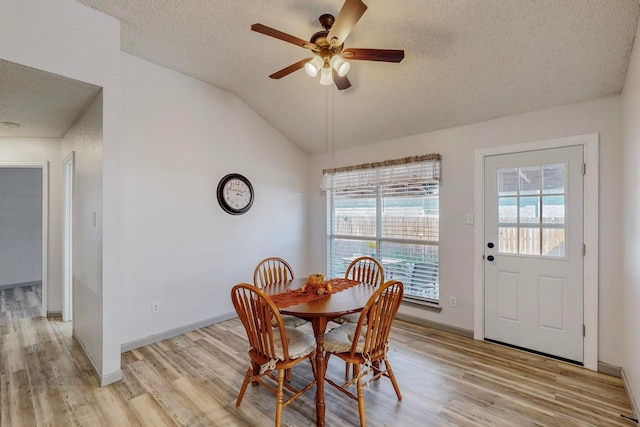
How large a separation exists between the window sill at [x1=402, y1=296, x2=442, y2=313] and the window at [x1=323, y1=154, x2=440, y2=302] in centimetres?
4

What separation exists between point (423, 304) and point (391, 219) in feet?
3.60

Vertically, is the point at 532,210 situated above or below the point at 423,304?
above

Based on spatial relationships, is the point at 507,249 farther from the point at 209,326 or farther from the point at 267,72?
the point at 209,326

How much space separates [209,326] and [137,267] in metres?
1.10

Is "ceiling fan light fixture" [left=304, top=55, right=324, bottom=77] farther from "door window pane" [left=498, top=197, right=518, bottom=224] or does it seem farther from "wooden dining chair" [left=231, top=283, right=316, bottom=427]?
"door window pane" [left=498, top=197, right=518, bottom=224]

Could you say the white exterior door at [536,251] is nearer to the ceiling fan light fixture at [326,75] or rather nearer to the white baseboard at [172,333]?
the ceiling fan light fixture at [326,75]

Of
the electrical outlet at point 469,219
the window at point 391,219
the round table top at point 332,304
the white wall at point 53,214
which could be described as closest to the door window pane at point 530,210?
the electrical outlet at point 469,219

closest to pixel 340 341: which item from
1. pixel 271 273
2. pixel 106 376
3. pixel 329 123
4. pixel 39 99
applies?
pixel 271 273

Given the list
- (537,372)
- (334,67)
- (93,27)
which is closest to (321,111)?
(334,67)

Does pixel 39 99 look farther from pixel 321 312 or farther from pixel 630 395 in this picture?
pixel 630 395

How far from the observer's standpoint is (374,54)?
2002mm

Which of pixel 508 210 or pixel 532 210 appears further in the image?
pixel 508 210

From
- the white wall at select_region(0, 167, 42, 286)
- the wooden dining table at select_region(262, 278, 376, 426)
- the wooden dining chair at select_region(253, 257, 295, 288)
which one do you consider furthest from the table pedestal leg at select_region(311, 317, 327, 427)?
the white wall at select_region(0, 167, 42, 286)

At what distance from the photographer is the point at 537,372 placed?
2.52 metres
